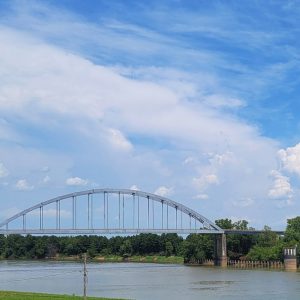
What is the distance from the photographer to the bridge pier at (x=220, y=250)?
125500mm

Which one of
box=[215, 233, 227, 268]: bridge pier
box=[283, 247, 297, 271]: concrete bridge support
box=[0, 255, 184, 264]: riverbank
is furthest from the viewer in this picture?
box=[0, 255, 184, 264]: riverbank

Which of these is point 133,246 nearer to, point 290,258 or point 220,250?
point 220,250

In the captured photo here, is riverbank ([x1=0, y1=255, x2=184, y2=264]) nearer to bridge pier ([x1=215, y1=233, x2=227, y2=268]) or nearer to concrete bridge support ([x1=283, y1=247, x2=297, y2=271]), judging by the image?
bridge pier ([x1=215, y1=233, x2=227, y2=268])

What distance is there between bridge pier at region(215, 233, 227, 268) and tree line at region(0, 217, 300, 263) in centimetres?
267

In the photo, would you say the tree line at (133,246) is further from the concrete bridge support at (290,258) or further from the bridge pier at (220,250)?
the concrete bridge support at (290,258)

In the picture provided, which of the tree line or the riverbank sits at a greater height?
the tree line

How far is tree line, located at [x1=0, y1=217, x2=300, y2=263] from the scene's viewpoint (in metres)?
133

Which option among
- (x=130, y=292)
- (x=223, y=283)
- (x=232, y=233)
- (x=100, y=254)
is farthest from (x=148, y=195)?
(x=130, y=292)

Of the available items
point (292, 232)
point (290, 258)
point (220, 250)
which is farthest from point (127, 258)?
point (290, 258)

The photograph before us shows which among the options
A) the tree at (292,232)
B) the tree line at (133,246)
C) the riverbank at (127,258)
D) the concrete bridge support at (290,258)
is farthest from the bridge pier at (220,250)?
the riverbank at (127,258)

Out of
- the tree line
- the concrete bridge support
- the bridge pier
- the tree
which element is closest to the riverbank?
the tree line

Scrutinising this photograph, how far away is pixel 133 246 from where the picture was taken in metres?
173

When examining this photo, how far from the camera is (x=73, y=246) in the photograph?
586 feet

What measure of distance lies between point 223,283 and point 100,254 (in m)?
111
